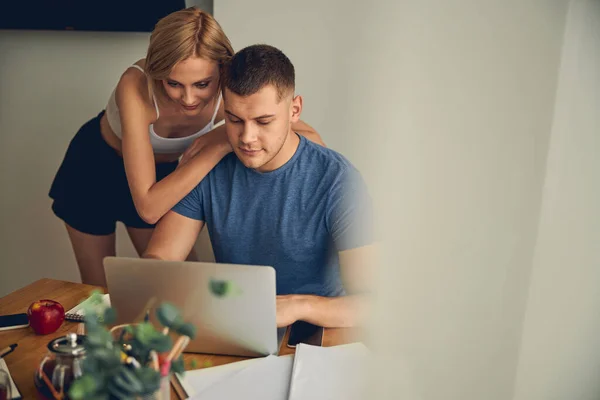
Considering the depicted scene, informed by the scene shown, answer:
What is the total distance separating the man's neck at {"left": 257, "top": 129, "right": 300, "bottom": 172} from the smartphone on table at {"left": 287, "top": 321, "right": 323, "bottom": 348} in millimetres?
434

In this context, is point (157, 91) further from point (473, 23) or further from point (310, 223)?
point (473, 23)

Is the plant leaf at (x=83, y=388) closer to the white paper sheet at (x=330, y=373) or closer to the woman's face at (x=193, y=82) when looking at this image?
the white paper sheet at (x=330, y=373)

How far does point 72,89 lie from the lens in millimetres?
2273

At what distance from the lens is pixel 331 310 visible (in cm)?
116

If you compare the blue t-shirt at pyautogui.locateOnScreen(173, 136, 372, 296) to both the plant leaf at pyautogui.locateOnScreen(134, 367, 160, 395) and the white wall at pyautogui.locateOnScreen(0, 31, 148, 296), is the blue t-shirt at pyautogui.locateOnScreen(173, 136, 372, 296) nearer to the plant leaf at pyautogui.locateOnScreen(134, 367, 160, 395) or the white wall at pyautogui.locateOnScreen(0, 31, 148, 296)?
the plant leaf at pyautogui.locateOnScreen(134, 367, 160, 395)

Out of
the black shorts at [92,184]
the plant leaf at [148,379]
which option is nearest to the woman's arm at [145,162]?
the black shorts at [92,184]

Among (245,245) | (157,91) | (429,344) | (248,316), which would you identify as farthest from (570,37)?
(157,91)

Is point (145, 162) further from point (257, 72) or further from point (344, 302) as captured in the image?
point (344, 302)

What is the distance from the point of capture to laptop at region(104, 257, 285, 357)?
953mm

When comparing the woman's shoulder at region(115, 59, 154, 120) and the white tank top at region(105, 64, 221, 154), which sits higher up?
the woman's shoulder at region(115, 59, 154, 120)

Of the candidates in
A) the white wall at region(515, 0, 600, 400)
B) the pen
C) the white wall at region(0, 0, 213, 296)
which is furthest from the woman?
the white wall at region(515, 0, 600, 400)

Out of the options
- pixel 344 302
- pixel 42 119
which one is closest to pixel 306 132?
pixel 344 302

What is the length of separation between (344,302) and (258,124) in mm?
476

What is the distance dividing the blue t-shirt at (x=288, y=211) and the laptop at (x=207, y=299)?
406mm
